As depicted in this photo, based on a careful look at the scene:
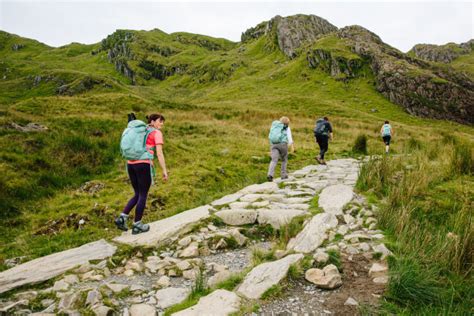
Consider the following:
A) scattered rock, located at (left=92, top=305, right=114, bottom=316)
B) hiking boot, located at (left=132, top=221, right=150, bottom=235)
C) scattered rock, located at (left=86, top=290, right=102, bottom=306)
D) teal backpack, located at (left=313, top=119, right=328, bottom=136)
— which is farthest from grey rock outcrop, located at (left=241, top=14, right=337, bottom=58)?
scattered rock, located at (left=92, top=305, right=114, bottom=316)

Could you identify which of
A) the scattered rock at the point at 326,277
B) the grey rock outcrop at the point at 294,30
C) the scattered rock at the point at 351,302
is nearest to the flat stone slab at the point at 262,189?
the scattered rock at the point at 326,277

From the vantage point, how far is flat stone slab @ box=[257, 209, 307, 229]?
6660mm

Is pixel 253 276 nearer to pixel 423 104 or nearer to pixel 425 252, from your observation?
pixel 425 252

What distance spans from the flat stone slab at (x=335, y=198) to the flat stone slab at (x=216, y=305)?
344 cm

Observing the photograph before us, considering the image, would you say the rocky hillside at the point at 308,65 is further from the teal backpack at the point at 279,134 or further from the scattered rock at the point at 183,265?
the scattered rock at the point at 183,265

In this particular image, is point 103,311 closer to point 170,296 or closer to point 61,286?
point 170,296

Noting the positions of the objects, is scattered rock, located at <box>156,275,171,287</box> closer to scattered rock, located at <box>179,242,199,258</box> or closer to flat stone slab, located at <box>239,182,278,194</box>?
scattered rock, located at <box>179,242,199,258</box>

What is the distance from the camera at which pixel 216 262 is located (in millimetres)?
5500

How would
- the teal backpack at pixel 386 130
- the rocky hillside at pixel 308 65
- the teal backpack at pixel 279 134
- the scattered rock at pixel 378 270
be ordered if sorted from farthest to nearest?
the rocky hillside at pixel 308 65 < the teal backpack at pixel 386 130 < the teal backpack at pixel 279 134 < the scattered rock at pixel 378 270

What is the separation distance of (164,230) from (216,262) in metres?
1.65

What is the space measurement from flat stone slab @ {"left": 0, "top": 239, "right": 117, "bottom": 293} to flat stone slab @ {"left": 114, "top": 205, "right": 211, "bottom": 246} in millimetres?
458

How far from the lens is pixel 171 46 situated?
19075 centimetres

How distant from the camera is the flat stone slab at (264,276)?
13.5ft

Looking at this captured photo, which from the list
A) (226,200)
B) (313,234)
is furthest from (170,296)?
(226,200)
